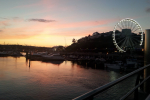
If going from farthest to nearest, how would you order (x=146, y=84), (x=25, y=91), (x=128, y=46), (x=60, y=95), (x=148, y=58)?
(x=128, y=46) < (x=25, y=91) < (x=60, y=95) < (x=148, y=58) < (x=146, y=84)

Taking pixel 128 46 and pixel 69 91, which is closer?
pixel 69 91

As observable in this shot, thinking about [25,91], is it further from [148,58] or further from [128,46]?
[128,46]

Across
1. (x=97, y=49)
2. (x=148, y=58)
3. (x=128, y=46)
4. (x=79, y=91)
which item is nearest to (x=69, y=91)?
(x=79, y=91)

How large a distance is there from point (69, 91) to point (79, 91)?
4.19 ft

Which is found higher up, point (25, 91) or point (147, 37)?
point (147, 37)

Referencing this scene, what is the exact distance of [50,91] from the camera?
17.3 meters

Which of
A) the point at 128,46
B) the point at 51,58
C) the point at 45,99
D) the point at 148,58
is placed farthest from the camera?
the point at 51,58

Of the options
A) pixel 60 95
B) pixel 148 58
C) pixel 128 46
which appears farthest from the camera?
pixel 128 46

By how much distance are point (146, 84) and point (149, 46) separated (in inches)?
41.0

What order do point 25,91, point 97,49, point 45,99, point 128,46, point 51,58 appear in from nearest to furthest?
point 45,99, point 25,91, point 128,46, point 51,58, point 97,49

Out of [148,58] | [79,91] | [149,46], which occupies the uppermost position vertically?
[149,46]

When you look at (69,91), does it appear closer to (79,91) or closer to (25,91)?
(79,91)

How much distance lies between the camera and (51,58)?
68.4 metres

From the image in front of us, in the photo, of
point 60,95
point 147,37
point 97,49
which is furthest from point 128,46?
point 97,49
